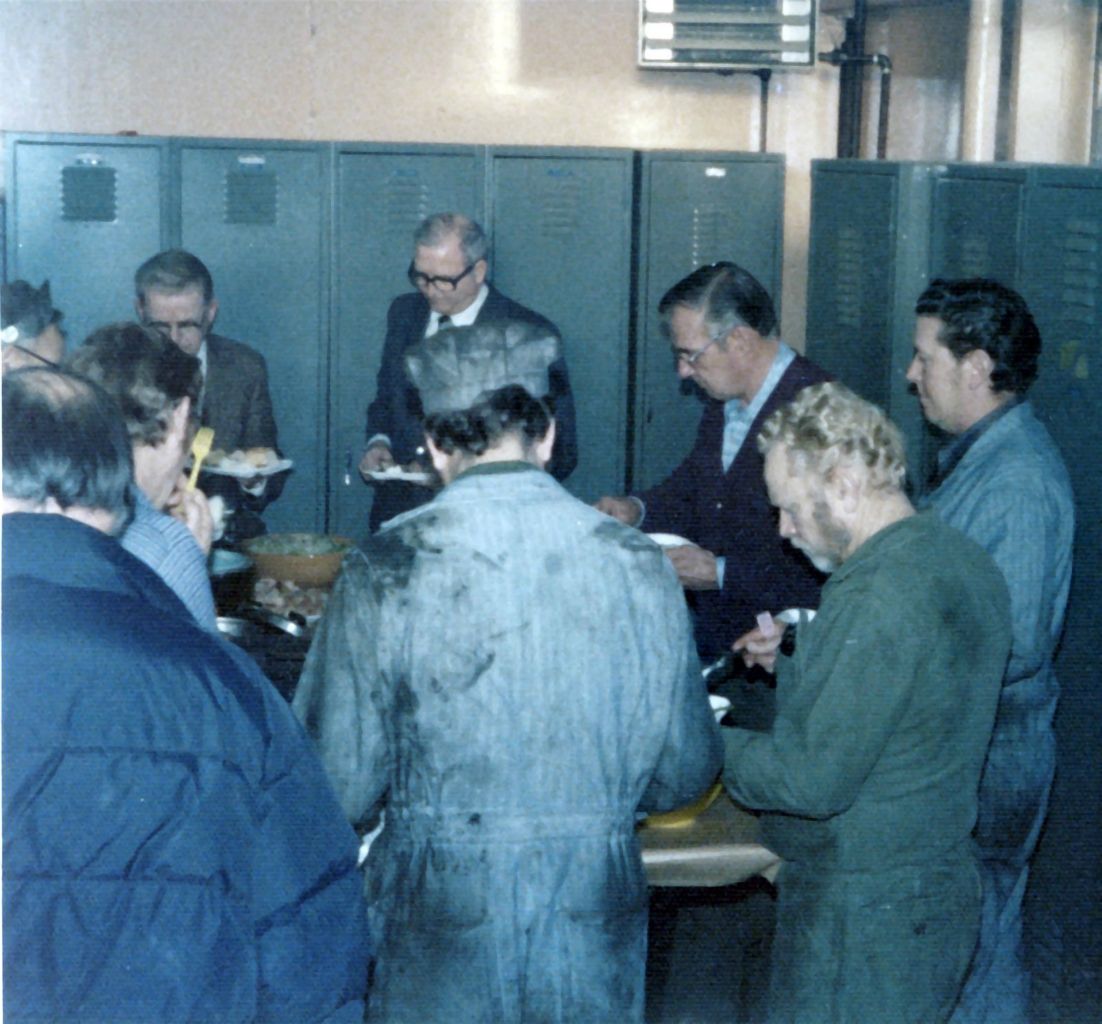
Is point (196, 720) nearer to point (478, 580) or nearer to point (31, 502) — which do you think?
point (31, 502)

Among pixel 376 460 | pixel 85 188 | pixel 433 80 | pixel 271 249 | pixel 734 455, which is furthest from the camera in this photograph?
pixel 433 80

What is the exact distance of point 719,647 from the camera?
361cm

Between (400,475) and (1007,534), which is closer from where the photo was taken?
(1007,534)

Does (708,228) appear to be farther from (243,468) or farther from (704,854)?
(704,854)

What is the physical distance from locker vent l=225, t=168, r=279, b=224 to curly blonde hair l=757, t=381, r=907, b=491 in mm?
3414

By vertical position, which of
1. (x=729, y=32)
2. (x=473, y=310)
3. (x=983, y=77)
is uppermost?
(x=729, y=32)

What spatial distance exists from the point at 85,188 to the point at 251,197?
1.89 ft

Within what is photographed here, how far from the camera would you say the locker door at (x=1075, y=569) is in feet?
11.5

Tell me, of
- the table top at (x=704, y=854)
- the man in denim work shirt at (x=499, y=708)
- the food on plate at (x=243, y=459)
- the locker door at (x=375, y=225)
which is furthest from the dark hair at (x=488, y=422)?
the locker door at (x=375, y=225)

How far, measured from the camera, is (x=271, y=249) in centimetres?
536

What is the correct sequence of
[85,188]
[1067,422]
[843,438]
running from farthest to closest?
1. [85,188]
2. [1067,422]
3. [843,438]

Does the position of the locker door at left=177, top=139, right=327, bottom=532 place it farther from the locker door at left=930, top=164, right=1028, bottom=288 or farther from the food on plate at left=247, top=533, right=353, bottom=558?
the locker door at left=930, top=164, right=1028, bottom=288

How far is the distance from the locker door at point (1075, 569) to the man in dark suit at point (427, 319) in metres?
1.42

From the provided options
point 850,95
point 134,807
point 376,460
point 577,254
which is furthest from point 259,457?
point 850,95
